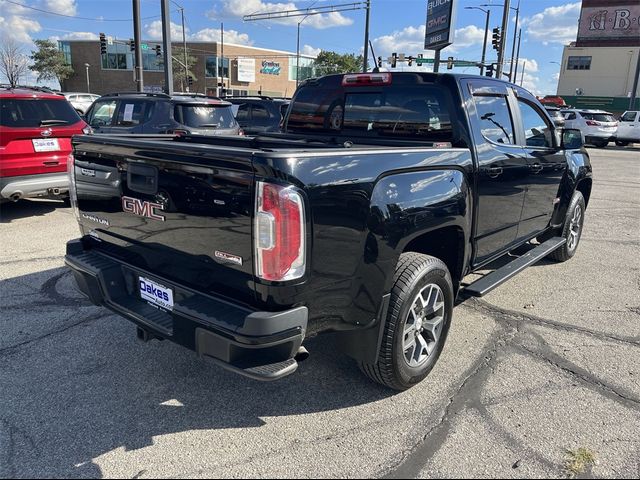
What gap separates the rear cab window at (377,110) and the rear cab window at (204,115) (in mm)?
4813

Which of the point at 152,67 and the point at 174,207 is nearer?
the point at 174,207

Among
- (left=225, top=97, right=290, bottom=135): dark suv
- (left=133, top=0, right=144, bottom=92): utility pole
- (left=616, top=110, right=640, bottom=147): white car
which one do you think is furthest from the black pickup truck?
(left=616, top=110, right=640, bottom=147): white car

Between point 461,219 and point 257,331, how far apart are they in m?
1.74

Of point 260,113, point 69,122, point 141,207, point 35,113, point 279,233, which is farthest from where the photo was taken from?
point 260,113

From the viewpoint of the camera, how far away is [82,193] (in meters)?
3.36

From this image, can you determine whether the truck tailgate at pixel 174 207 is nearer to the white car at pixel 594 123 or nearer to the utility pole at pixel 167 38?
the utility pole at pixel 167 38

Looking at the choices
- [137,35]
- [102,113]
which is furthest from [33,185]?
[137,35]

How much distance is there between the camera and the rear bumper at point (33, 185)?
261 inches

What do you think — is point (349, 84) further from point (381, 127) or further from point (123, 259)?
point (123, 259)

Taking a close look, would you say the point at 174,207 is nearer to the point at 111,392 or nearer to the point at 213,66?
the point at 111,392

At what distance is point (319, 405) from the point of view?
303 cm

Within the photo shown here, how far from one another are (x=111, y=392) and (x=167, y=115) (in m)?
6.69

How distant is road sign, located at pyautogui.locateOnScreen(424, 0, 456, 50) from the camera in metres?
20.2

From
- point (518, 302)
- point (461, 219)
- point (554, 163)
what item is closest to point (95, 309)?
point (461, 219)
